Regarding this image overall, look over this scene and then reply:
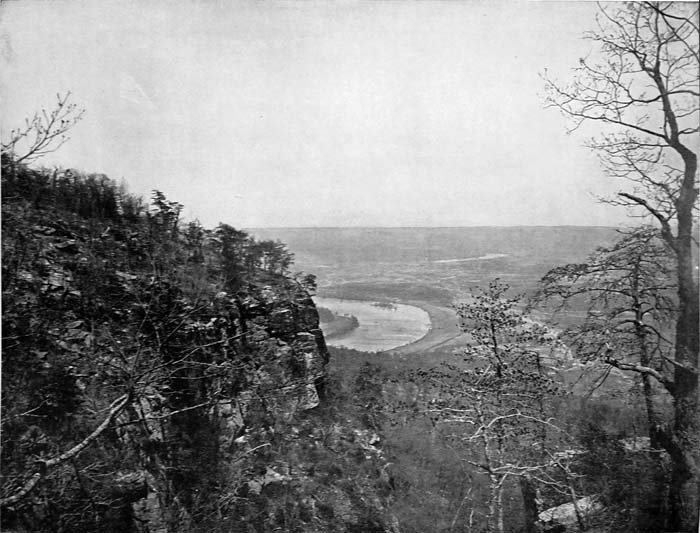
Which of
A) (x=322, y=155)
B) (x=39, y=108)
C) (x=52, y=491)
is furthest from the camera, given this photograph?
(x=322, y=155)

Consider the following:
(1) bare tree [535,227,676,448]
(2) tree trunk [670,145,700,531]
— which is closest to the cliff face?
(1) bare tree [535,227,676,448]

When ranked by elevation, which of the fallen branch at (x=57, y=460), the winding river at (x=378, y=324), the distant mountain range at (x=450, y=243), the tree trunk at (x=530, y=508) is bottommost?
the tree trunk at (x=530, y=508)

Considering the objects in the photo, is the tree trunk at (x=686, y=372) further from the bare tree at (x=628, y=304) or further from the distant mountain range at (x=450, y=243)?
the distant mountain range at (x=450, y=243)

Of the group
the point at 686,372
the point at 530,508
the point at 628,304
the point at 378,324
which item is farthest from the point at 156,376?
the point at 686,372

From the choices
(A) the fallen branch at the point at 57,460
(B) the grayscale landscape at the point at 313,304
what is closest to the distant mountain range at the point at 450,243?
(B) the grayscale landscape at the point at 313,304

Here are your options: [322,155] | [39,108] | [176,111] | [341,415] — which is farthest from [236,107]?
[341,415]

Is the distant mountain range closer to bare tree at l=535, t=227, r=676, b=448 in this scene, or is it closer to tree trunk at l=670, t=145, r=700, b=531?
bare tree at l=535, t=227, r=676, b=448

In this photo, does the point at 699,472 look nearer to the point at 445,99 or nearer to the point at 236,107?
the point at 445,99
